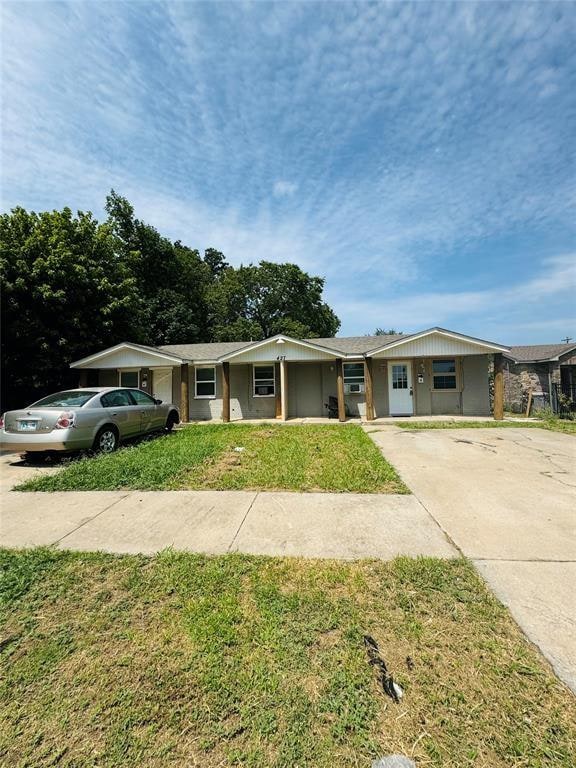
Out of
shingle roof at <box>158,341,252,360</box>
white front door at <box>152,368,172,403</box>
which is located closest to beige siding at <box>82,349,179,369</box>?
white front door at <box>152,368,172,403</box>

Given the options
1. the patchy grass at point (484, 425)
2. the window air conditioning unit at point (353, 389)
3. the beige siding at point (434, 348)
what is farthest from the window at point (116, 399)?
the beige siding at point (434, 348)

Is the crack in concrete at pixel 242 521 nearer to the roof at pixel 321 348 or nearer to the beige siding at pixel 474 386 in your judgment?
the roof at pixel 321 348

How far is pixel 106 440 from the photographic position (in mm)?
7879

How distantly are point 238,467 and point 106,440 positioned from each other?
3473 mm

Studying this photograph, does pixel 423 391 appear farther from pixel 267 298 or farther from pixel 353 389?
pixel 267 298

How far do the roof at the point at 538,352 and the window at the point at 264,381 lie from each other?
39.0 ft

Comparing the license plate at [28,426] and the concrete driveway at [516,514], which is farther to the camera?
the license plate at [28,426]

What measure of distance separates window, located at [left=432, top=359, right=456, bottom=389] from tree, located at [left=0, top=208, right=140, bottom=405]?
1371 cm

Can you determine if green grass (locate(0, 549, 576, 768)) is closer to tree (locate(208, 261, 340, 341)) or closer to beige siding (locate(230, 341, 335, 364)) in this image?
beige siding (locate(230, 341, 335, 364))

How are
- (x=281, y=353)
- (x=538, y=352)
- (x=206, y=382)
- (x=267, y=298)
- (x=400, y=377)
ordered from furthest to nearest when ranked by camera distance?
(x=267, y=298)
(x=538, y=352)
(x=206, y=382)
(x=400, y=377)
(x=281, y=353)

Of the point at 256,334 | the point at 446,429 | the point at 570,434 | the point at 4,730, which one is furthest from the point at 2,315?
the point at 256,334

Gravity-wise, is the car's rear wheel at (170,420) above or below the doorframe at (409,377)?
below

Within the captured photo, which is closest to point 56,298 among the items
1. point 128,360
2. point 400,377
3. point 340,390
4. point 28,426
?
point 128,360

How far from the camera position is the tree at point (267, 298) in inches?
1373
